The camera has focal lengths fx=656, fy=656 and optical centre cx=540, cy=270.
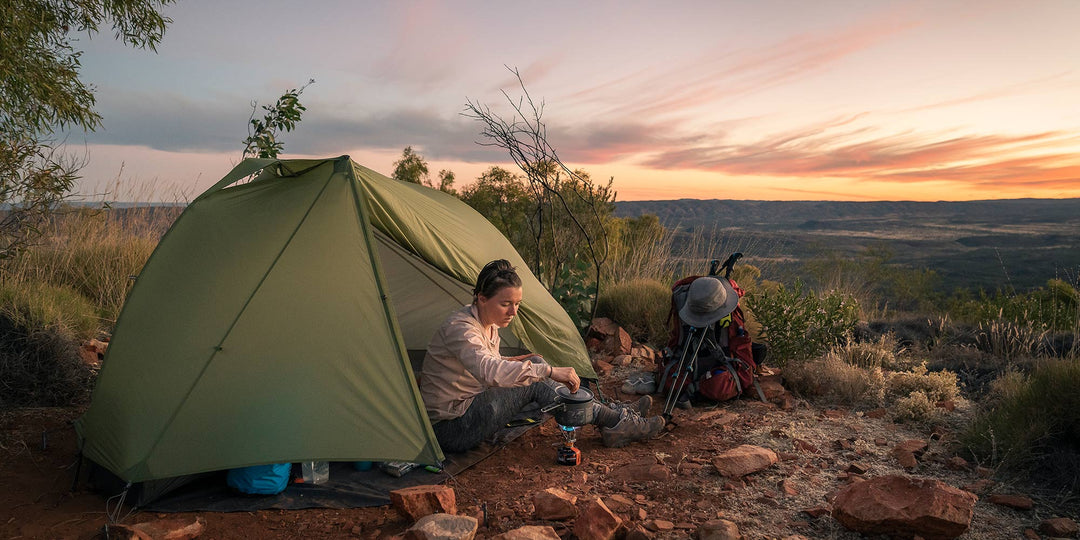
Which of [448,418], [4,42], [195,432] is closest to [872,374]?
[448,418]

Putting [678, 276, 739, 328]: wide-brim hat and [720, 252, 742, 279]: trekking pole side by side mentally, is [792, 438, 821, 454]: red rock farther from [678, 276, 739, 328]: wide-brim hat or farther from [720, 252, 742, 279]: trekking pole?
[720, 252, 742, 279]: trekking pole

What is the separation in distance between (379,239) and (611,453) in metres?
2.58

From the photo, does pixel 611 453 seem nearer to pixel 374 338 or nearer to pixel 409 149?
pixel 374 338

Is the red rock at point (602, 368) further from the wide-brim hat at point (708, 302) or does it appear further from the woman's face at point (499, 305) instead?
the woman's face at point (499, 305)

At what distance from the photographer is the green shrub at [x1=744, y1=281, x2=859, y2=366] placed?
6117 millimetres

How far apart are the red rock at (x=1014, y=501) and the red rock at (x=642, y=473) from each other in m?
1.67

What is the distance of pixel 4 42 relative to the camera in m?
5.18

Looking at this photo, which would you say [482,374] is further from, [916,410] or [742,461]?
Result: [916,410]

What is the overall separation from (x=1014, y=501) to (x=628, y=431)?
2085 millimetres

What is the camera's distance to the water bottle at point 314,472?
3.57 m

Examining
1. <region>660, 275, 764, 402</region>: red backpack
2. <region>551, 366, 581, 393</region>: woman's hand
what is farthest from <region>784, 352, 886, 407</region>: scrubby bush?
<region>551, 366, 581, 393</region>: woman's hand

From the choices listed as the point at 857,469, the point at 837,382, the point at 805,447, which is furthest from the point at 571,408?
the point at 837,382

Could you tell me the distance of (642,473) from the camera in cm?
375

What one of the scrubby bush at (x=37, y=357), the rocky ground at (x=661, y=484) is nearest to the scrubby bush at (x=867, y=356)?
the rocky ground at (x=661, y=484)
